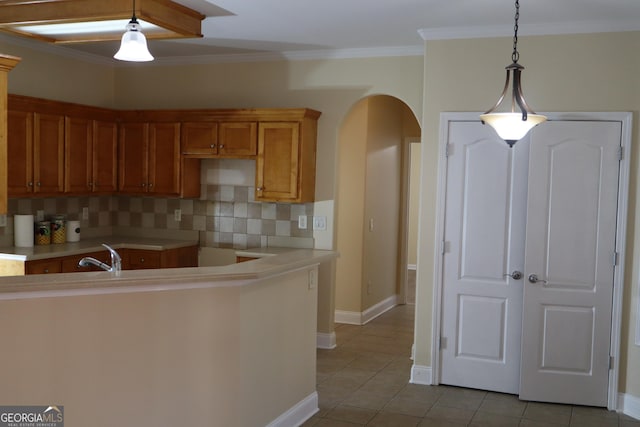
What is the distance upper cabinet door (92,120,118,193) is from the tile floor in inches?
103

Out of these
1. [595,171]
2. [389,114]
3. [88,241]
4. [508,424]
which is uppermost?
[389,114]

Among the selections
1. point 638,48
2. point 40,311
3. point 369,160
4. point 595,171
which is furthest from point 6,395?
point 369,160

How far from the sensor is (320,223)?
616 cm

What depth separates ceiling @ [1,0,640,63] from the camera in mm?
4348

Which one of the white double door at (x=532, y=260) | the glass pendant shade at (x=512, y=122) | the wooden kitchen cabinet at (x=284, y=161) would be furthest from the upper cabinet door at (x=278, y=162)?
the glass pendant shade at (x=512, y=122)

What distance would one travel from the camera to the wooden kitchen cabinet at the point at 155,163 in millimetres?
6320

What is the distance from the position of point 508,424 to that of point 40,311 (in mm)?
3083

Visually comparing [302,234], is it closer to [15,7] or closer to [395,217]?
[395,217]

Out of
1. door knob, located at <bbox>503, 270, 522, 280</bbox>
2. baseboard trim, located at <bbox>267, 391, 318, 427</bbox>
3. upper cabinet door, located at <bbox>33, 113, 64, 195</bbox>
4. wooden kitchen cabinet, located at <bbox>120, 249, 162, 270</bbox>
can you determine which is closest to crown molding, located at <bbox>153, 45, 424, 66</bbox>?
upper cabinet door, located at <bbox>33, 113, 64, 195</bbox>

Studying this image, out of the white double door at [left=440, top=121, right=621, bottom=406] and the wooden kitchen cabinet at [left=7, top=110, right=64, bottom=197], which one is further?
the wooden kitchen cabinet at [left=7, top=110, right=64, bottom=197]

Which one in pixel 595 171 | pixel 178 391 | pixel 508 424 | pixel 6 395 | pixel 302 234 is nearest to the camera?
pixel 6 395

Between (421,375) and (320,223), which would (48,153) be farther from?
(421,375)

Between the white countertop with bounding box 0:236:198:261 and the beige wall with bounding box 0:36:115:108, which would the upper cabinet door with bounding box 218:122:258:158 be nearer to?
the white countertop with bounding box 0:236:198:261

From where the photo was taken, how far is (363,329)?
276 inches
